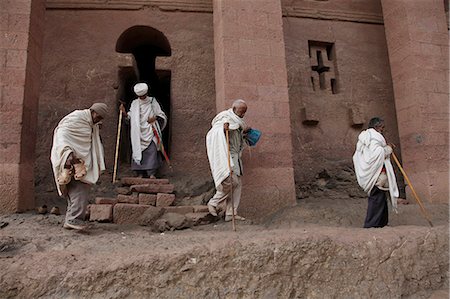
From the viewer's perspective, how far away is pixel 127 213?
5.23 metres

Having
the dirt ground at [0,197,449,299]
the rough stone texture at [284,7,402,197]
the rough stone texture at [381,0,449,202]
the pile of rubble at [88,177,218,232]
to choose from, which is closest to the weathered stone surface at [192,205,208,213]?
the pile of rubble at [88,177,218,232]

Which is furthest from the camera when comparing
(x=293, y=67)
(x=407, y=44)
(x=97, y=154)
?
(x=293, y=67)

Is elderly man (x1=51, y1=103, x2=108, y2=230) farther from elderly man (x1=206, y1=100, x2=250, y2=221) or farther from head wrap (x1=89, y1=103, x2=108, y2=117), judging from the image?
elderly man (x1=206, y1=100, x2=250, y2=221)

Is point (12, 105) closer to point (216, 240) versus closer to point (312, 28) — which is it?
point (216, 240)

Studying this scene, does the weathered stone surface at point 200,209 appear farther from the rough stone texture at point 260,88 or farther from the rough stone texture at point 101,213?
the rough stone texture at point 101,213

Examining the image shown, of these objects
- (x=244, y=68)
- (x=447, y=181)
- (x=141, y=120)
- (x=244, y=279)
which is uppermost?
(x=244, y=68)

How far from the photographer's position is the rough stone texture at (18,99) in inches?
206

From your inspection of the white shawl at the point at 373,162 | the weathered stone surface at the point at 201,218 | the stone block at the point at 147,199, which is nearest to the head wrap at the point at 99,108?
the stone block at the point at 147,199

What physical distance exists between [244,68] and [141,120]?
6.30 ft

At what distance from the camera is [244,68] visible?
6.30 metres

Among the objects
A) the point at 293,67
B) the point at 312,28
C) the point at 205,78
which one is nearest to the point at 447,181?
the point at 293,67

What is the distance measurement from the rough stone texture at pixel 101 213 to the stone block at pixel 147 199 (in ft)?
1.58

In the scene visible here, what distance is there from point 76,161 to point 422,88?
5.90m

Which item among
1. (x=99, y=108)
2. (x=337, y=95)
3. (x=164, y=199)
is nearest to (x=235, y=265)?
(x=164, y=199)
